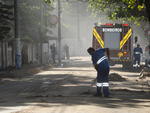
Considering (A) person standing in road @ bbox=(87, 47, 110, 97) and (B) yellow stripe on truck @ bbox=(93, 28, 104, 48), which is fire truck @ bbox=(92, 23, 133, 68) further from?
(A) person standing in road @ bbox=(87, 47, 110, 97)

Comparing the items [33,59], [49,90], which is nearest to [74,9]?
[33,59]

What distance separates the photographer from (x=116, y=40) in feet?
125

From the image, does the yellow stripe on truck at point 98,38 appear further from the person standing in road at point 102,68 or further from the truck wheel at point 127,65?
the person standing in road at point 102,68

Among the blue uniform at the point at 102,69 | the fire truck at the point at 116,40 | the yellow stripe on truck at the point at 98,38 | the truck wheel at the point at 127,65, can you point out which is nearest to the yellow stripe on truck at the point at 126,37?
the fire truck at the point at 116,40

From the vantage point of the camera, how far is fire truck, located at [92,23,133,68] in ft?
124

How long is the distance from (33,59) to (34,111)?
44.7 meters

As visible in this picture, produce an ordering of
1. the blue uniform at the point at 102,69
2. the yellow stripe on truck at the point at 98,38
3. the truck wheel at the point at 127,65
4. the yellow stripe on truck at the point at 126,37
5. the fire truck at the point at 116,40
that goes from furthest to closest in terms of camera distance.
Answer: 1. the truck wheel at the point at 127,65
2. the yellow stripe on truck at the point at 98,38
3. the fire truck at the point at 116,40
4. the yellow stripe on truck at the point at 126,37
5. the blue uniform at the point at 102,69

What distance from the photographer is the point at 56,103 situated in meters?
15.4

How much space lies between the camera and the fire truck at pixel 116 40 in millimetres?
37656

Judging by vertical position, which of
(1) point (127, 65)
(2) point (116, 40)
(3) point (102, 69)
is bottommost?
(1) point (127, 65)

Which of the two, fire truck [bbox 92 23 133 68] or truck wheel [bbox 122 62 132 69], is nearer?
fire truck [bbox 92 23 133 68]

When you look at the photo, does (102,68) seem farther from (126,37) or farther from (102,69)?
(126,37)

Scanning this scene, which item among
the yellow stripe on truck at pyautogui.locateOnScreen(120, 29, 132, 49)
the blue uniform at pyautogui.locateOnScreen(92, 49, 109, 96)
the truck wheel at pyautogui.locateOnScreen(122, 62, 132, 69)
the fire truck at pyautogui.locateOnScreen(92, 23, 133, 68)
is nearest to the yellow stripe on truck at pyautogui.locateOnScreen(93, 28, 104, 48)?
the fire truck at pyautogui.locateOnScreen(92, 23, 133, 68)

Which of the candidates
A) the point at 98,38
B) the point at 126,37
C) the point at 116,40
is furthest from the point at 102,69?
the point at 116,40
